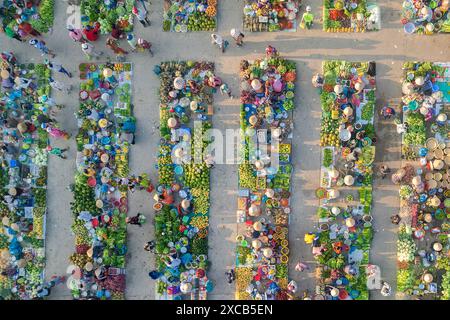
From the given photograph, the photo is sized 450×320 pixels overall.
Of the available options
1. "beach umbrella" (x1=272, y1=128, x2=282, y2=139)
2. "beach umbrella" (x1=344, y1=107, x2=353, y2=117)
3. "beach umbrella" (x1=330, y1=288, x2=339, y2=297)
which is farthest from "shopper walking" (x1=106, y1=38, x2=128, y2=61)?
"beach umbrella" (x1=330, y1=288, x2=339, y2=297)

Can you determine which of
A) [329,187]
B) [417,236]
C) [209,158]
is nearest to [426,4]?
[329,187]

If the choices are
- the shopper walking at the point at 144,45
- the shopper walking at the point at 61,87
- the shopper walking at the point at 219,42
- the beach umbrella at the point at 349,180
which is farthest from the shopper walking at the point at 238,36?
the shopper walking at the point at 61,87

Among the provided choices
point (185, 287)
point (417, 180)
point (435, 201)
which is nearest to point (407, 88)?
point (417, 180)

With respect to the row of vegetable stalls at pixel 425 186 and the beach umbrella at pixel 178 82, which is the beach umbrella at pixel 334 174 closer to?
the row of vegetable stalls at pixel 425 186

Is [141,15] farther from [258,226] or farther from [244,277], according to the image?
[244,277]

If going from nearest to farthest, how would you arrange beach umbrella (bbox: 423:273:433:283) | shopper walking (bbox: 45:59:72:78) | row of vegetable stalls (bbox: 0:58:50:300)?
1. shopper walking (bbox: 45:59:72:78)
2. beach umbrella (bbox: 423:273:433:283)
3. row of vegetable stalls (bbox: 0:58:50:300)

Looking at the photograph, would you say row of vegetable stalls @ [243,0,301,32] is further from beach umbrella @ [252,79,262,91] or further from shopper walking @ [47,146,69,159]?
shopper walking @ [47,146,69,159]

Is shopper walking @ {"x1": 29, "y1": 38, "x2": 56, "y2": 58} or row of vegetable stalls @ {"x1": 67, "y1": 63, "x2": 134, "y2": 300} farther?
row of vegetable stalls @ {"x1": 67, "y1": 63, "x2": 134, "y2": 300}
